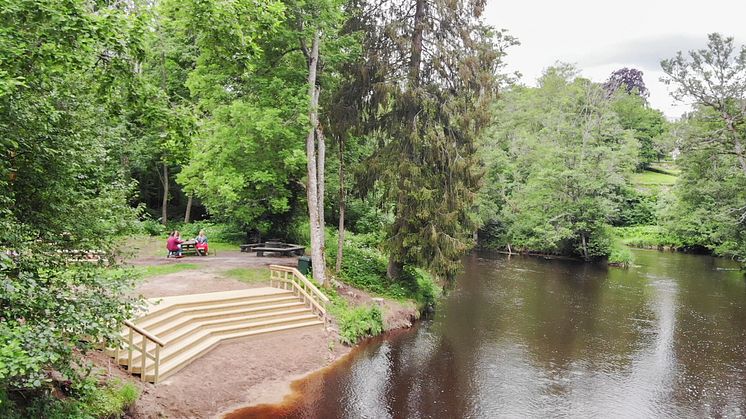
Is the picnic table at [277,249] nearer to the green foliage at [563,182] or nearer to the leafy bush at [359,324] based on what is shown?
the leafy bush at [359,324]

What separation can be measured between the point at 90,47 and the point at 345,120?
41.1 feet

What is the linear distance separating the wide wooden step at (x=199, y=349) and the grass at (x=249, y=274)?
299 cm

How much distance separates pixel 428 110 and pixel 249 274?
8.98 meters

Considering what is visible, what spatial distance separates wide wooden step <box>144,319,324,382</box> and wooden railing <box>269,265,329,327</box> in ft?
1.74

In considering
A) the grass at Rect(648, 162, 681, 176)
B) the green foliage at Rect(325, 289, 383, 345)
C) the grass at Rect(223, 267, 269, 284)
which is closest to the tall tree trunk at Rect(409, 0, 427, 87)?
the green foliage at Rect(325, 289, 383, 345)

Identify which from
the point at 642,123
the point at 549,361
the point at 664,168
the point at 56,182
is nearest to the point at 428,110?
the point at 549,361

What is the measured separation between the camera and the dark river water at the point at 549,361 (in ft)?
37.2

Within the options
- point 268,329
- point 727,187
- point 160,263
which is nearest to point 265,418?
point 268,329

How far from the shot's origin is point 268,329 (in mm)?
14117

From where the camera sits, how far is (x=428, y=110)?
723 inches

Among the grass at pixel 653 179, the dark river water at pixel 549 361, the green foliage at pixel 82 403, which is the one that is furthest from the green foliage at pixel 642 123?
the green foliage at pixel 82 403

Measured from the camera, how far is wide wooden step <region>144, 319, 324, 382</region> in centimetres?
1044

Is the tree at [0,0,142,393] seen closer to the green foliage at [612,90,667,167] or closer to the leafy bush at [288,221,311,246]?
the leafy bush at [288,221,311,246]

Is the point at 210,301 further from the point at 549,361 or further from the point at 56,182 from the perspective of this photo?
the point at 549,361
